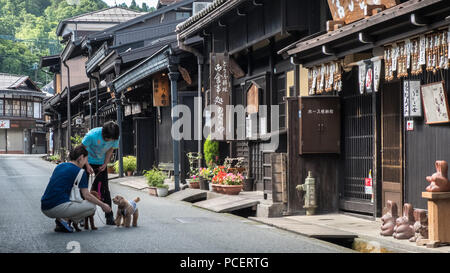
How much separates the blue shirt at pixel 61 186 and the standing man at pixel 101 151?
2.19 ft

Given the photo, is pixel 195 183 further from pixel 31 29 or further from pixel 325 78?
pixel 31 29

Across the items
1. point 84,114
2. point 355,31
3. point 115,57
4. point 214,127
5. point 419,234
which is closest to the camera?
point 419,234

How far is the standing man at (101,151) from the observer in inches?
419

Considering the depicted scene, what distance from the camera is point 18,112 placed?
82.7m

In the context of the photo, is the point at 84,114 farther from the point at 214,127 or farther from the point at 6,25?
the point at 6,25

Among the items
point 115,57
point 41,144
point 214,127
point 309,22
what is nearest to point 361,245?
point 309,22

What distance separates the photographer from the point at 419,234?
9359 millimetres

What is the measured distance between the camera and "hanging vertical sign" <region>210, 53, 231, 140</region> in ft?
62.4

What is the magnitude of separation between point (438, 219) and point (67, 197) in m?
5.53

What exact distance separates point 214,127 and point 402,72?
35.5ft

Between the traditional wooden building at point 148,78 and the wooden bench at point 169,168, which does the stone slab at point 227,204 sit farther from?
the wooden bench at point 169,168

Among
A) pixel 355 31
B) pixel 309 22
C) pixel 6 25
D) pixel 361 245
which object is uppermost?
pixel 6 25

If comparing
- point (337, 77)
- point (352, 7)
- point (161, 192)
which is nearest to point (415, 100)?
point (337, 77)

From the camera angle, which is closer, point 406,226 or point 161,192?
point 406,226
